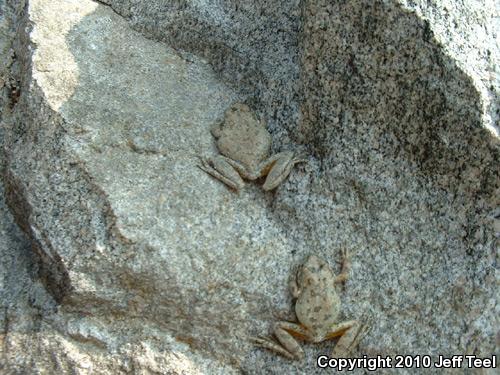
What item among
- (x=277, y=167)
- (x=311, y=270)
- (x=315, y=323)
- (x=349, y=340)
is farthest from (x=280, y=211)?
(x=349, y=340)

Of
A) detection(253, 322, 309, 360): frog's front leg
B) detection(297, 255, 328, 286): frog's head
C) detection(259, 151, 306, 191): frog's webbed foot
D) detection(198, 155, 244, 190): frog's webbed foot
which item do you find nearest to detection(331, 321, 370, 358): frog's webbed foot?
detection(253, 322, 309, 360): frog's front leg

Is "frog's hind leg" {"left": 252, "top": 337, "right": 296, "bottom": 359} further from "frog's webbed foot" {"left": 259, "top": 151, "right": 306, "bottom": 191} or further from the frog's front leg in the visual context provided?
"frog's webbed foot" {"left": 259, "top": 151, "right": 306, "bottom": 191}

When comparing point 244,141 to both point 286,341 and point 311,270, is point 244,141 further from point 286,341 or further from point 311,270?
point 286,341

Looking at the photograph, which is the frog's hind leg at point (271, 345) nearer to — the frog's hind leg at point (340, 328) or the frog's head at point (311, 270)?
the frog's hind leg at point (340, 328)

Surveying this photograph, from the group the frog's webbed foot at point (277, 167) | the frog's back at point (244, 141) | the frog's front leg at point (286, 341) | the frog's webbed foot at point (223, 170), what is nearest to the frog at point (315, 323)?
the frog's front leg at point (286, 341)

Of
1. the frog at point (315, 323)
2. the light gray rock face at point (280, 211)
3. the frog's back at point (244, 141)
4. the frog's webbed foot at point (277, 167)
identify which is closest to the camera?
the light gray rock face at point (280, 211)
